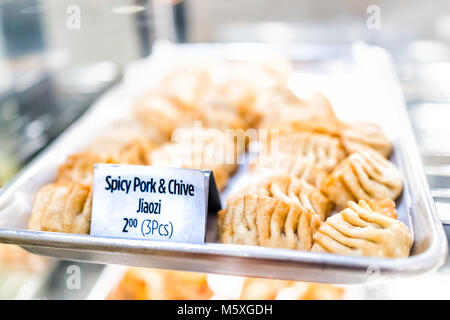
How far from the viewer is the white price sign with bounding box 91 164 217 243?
122 centimetres

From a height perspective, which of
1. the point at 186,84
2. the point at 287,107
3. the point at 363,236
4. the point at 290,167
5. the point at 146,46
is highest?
the point at 146,46

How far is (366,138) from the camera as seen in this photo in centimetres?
172

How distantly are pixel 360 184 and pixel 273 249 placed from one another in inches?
19.6

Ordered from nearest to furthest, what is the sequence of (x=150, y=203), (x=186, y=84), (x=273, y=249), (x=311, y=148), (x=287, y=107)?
(x=273, y=249) → (x=150, y=203) → (x=311, y=148) → (x=287, y=107) → (x=186, y=84)

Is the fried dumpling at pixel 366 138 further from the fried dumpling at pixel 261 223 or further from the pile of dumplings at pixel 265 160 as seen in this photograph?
Answer: the fried dumpling at pixel 261 223

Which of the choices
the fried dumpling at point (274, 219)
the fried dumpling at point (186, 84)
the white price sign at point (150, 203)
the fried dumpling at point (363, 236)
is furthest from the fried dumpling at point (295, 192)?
the fried dumpling at point (186, 84)

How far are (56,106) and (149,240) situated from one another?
62.4 inches

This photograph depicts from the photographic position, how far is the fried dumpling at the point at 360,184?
1.46 metres

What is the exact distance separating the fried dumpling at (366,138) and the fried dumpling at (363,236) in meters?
0.47

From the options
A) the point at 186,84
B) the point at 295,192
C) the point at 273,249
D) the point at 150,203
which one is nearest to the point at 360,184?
the point at 295,192

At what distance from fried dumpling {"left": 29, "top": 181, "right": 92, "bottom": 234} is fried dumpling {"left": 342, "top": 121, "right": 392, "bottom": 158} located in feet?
3.06

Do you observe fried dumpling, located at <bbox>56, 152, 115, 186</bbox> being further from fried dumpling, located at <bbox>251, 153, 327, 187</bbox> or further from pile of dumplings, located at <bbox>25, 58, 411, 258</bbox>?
fried dumpling, located at <bbox>251, 153, 327, 187</bbox>

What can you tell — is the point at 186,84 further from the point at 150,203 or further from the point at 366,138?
the point at 150,203

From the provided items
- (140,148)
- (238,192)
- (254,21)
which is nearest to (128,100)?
(140,148)
